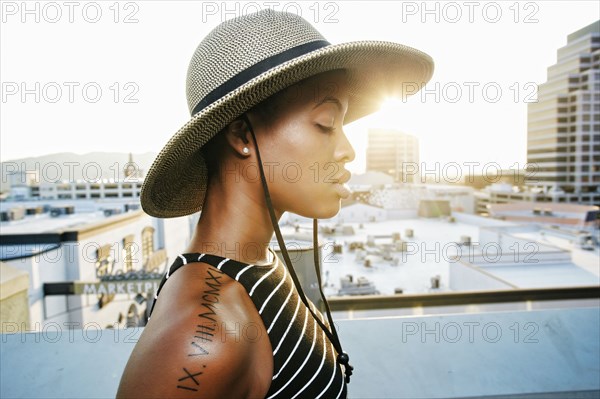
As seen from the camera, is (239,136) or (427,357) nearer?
(239,136)

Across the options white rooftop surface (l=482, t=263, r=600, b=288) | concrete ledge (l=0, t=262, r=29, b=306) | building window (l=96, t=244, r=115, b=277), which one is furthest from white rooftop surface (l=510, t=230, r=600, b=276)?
building window (l=96, t=244, r=115, b=277)

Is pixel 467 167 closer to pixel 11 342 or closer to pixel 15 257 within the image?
pixel 11 342

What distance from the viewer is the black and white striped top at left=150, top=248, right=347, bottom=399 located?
63 centimetres

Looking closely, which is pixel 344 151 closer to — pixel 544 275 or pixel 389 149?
pixel 544 275

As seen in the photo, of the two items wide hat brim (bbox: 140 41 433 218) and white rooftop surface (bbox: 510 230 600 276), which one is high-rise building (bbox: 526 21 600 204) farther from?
wide hat brim (bbox: 140 41 433 218)

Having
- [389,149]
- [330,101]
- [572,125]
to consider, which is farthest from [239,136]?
[389,149]

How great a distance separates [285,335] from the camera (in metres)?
0.66

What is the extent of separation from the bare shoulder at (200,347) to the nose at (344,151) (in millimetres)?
353

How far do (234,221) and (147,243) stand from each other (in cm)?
1734

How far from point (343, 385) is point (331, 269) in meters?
7.39

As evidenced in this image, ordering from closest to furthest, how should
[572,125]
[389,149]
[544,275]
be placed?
[544,275]
[572,125]
[389,149]

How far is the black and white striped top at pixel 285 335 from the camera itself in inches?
24.8

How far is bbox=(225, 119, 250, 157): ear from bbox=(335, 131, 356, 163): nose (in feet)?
0.65

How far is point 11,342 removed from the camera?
55.7 inches
